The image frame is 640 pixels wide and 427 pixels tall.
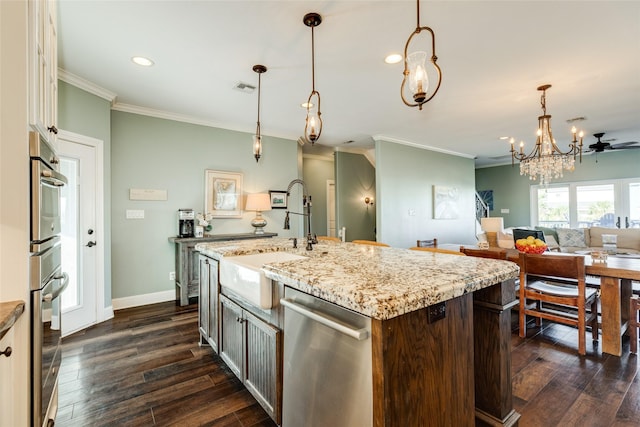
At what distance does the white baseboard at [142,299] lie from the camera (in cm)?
355

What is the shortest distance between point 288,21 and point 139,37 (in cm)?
124

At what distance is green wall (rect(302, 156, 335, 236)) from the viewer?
708cm

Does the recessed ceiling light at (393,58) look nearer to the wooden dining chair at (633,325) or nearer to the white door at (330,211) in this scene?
the wooden dining chair at (633,325)

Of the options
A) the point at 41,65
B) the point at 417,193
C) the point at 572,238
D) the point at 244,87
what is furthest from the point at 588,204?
the point at 41,65

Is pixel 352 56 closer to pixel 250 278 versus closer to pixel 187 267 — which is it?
pixel 250 278

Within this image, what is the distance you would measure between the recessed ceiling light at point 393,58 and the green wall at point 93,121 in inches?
125

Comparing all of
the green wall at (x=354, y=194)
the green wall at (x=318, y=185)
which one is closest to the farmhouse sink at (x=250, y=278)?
the green wall at (x=354, y=194)

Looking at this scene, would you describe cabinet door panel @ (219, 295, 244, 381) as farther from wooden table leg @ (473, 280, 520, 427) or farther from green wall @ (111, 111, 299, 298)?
green wall @ (111, 111, 299, 298)

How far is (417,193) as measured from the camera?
19.3 ft

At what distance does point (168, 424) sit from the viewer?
163cm

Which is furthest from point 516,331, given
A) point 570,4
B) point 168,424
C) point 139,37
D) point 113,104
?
point 113,104

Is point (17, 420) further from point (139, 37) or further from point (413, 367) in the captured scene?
point (139, 37)

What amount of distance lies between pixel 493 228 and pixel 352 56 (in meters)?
4.37

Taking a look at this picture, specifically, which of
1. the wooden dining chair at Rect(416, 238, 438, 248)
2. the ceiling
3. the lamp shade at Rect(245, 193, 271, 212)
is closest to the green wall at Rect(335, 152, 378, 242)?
the wooden dining chair at Rect(416, 238, 438, 248)
